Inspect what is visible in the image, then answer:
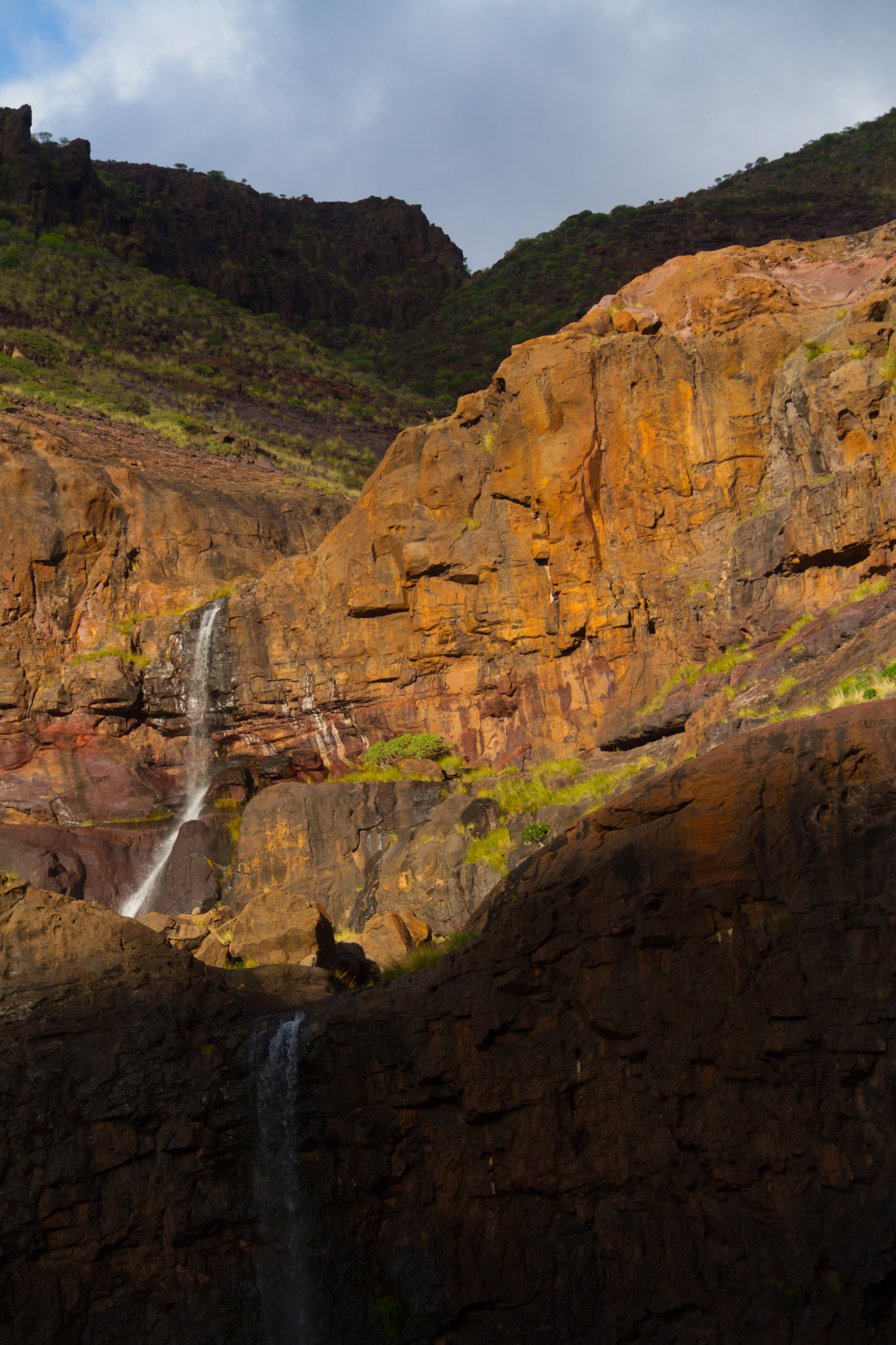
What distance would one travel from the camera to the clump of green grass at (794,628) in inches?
692

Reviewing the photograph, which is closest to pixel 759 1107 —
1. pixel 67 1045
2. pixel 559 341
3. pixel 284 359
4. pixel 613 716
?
pixel 67 1045

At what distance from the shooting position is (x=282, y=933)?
1439 cm

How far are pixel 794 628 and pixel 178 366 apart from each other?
4404cm

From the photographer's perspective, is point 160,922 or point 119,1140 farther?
point 160,922

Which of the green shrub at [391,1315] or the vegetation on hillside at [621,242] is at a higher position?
the vegetation on hillside at [621,242]

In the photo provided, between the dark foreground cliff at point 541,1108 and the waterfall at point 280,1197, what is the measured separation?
3cm

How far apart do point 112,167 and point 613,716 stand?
3376 inches

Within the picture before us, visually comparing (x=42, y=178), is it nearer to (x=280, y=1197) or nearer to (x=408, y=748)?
(x=408, y=748)

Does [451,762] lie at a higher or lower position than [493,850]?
higher

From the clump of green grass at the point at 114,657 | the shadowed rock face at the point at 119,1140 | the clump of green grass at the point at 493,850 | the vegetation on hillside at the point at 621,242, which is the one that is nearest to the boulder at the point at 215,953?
the shadowed rock face at the point at 119,1140

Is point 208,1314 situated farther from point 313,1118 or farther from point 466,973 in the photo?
point 466,973

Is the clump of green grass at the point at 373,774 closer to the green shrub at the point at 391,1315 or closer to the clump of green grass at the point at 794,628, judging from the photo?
the clump of green grass at the point at 794,628

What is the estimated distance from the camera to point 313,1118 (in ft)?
33.1

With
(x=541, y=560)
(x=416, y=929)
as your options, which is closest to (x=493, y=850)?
(x=416, y=929)
